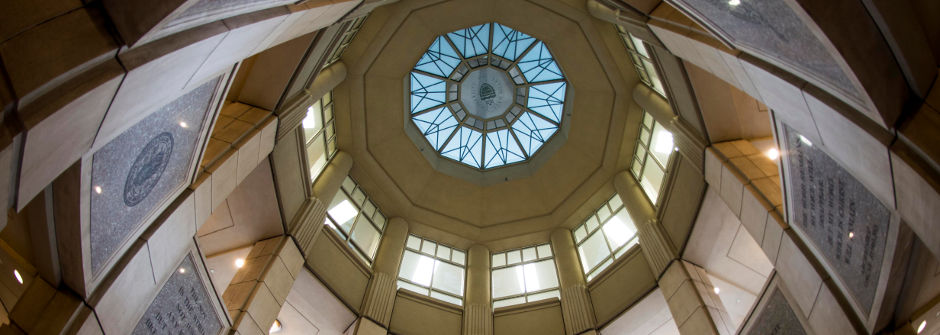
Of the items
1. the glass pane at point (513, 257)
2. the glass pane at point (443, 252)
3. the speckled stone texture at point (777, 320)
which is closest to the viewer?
the speckled stone texture at point (777, 320)

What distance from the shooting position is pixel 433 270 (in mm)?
19453

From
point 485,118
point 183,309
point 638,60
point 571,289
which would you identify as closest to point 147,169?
point 183,309

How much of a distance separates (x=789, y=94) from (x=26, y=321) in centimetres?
924

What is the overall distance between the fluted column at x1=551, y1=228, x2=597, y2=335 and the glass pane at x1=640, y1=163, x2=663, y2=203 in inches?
149

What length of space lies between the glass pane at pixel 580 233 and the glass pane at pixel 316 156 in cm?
1041

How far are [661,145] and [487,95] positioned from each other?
27.1 ft

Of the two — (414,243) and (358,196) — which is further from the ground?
(358,196)

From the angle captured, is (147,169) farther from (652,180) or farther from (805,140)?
(652,180)

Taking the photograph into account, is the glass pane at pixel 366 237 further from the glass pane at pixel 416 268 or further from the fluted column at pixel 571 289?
the fluted column at pixel 571 289

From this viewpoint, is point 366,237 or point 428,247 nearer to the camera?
point 366,237

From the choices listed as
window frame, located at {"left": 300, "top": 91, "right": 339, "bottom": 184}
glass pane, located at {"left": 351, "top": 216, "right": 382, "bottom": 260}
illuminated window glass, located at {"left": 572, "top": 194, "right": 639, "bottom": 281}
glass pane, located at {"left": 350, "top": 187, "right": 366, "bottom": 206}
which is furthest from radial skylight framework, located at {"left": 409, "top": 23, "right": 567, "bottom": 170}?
glass pane, located at {"left": 351, "top": 216, "right": 382, "bottom": 260}

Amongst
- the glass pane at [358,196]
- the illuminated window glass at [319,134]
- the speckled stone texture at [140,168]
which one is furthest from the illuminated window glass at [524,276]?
the speckled stone texture at [140,168]

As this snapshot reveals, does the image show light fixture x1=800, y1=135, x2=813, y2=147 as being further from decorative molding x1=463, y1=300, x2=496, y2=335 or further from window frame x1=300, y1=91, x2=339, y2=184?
window frame x1=300, y1=91, x2=339, y2=184

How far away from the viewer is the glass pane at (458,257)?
20.5 metres
